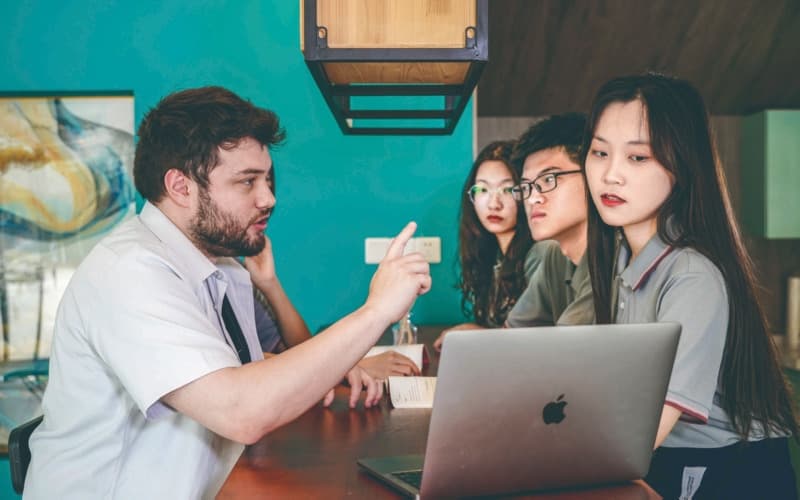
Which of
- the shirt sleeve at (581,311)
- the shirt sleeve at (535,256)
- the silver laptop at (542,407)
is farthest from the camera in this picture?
the shirt sleeve at (535,256)

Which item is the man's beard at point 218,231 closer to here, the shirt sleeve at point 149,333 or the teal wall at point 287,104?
the shirt sleeve at point 149,333

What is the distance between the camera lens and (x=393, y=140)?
10.3 feet

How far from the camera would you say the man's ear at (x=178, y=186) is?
158 cm

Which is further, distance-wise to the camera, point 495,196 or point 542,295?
point 495,196

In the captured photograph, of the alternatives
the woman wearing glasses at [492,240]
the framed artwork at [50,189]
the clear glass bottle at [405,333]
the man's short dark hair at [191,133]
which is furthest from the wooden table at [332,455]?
the framed artwork at [50,189]

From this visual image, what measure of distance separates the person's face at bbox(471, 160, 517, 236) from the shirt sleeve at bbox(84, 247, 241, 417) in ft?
5.44

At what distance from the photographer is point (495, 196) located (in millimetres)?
2771

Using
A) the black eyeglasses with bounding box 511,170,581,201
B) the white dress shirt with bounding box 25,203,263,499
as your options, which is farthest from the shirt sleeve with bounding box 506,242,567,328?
the white dress shirt with bounding box 25,203,263,499

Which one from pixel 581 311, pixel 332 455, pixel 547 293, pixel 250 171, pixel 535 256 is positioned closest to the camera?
pixel 332 455

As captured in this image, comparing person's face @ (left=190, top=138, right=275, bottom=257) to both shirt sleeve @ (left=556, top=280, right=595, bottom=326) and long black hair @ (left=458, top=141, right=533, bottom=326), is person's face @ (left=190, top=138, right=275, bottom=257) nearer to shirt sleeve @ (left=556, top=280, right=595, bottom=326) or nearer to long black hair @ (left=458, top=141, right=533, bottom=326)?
shirt sleeve @ (left=556, top=280, right=595, bottom=326)

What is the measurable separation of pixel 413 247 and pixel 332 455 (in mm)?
1996

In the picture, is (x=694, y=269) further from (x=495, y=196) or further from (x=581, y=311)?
(x=495, y=196)

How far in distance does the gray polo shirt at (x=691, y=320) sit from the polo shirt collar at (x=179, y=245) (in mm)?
925

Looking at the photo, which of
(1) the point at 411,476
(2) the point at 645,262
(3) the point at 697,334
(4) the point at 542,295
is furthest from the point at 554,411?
(4) the point at 542,295
